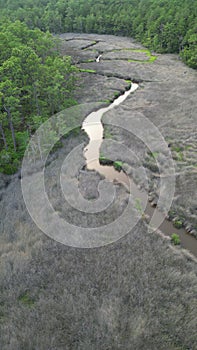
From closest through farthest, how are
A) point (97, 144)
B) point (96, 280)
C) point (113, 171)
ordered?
point (96, 280) < point (113, 171) < point (97, 144)

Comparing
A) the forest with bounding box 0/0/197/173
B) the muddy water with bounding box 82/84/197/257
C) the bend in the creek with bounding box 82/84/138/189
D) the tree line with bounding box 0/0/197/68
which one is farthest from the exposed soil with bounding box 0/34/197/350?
the tree line with bounding box 0/0/197/68

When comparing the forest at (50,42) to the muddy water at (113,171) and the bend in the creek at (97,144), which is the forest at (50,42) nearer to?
the bend in the creek at (97,144)

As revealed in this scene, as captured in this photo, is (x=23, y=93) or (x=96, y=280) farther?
(x=23, y=93)

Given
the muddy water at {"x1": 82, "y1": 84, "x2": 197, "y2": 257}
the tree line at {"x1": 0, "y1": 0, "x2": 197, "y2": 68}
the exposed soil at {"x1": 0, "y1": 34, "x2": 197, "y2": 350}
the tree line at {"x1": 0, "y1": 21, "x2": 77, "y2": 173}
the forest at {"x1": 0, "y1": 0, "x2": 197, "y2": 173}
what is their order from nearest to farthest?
the exposed soil at {"x1": 0, "y1": 34, "x2": 197, "y2": 350} → the muddy water at {"x1": 82, "y1": 84, "x2": 197, "y2": 257} → the tree line at {"x1": 0, "y1": 21, "x2": 77, "y2": 173} → the forest at {"x1": 0, "y1": 0, "x2": 197, "y2": 173} → the tree line at {"x1": 0, "y1": 0, "x2": 197, "y2": 68}

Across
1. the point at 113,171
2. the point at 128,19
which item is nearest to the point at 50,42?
the point at 113,171

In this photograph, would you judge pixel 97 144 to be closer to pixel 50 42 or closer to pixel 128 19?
pixel 50 42

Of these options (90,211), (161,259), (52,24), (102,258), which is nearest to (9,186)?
(90,211)

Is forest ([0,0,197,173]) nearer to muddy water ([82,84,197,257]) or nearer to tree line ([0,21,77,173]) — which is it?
tree line ([0,21,77,173])
